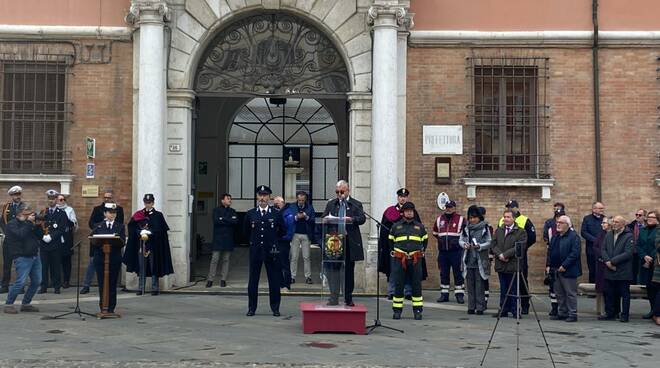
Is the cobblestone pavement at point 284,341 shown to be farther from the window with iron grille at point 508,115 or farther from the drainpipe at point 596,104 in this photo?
the window with iron grille at point 508,115

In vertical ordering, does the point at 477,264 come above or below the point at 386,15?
below

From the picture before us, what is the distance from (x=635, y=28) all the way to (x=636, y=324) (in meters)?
6.69

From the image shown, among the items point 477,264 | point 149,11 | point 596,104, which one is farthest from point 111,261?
point 596,104

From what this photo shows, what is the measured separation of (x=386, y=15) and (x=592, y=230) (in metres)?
5.63

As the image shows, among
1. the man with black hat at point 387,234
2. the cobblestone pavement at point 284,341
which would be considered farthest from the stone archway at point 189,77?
the cobblestone pavement at point 284,341

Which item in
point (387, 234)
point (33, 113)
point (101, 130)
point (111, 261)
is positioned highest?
point (33, 113)

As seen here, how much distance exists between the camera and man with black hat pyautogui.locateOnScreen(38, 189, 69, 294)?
51.5 ft

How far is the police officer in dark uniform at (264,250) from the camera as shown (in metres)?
12.9

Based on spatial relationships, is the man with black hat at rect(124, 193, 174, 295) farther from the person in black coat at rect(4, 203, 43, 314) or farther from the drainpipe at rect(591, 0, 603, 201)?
the drainpipe at rect(591, 0, 603, 201)

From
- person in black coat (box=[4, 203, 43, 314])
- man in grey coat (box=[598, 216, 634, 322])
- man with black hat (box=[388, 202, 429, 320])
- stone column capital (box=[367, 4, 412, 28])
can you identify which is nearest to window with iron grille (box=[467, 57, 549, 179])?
stone column capital (box=[367, 4, 412, 28])

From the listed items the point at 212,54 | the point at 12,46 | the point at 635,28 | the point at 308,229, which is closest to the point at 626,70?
the point at 635,28

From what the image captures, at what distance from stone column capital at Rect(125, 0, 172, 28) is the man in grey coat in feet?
29.7

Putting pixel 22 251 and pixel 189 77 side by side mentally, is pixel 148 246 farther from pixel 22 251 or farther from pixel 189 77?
pixel 189 77

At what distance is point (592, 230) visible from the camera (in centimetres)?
1591
